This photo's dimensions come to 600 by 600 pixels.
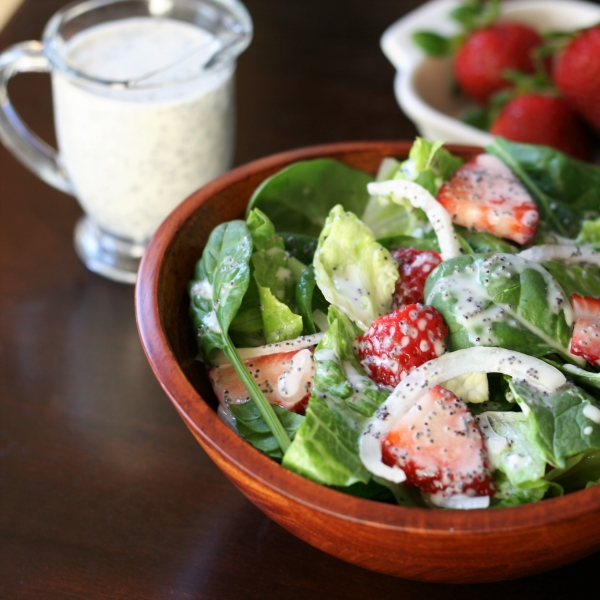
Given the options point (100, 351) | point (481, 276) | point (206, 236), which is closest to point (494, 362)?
point (481, 276)

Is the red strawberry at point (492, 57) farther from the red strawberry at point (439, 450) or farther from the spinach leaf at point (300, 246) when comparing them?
the red strawberry at point (439, 450)

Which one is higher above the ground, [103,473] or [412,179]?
[412,179]

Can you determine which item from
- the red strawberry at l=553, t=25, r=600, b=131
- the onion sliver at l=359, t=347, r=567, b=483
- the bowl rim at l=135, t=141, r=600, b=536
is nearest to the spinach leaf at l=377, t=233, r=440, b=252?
the onion sliver at l=359, t=347, r=567, b=483

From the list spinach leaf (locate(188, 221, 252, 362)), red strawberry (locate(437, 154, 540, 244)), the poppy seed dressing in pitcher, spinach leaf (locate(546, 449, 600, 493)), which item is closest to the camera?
spinach leaf (locate(546, 449, 600, 493))

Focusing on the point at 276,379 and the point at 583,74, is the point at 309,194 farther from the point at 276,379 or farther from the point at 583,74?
the point at 583,74

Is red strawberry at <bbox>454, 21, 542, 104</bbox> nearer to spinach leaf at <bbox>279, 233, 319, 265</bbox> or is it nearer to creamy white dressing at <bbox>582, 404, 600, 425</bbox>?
spinach leaf at <bbox>279, 233, 319, 265</bbox>

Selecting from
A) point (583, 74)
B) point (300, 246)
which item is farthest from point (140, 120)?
point (583, 74)

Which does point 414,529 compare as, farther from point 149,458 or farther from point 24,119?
point 24,119
